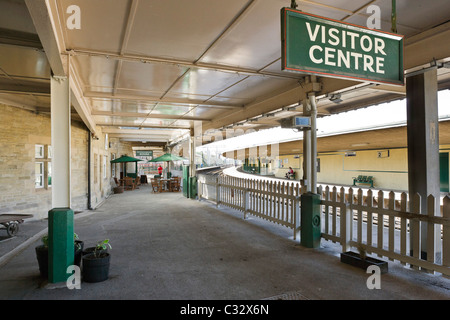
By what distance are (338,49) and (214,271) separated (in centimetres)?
344

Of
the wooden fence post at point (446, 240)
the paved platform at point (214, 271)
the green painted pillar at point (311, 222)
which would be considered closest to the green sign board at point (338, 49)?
the wooden fence post at point (446, 240)

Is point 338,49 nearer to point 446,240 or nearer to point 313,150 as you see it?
point 446,240

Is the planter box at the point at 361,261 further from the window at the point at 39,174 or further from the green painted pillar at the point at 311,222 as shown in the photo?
the window at the point at 39,174

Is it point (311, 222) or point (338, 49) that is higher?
point (338, 49)

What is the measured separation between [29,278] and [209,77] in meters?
4.95

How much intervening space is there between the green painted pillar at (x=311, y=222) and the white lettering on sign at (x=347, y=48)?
2.94 m

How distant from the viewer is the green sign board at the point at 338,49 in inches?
107

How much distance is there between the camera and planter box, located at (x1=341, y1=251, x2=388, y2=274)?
4.17 m

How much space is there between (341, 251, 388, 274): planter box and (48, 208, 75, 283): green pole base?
4235 mm

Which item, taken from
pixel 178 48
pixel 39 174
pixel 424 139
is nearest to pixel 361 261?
pixel 424 139

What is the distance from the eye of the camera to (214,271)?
4.25 meters

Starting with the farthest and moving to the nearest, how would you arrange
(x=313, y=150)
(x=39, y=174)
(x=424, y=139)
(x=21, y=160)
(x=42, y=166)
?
1. (x=42, y=166)
2. (x=39, y=174)
3. (x=21, y=160)
4. (x=313, y=150)
5. (x=424, y=139)
